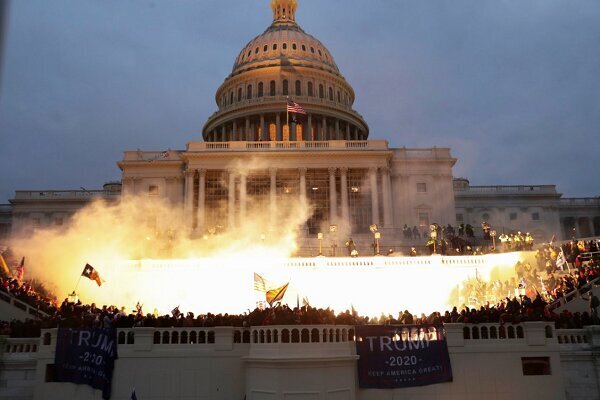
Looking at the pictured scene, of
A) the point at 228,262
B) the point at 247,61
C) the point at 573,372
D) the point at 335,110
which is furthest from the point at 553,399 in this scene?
the point at 247,61

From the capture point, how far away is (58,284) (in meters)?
39.6

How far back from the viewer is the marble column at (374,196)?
57969mm

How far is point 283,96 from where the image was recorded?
81.2 metres

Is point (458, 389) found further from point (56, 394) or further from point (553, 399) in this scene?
point (56, 394)

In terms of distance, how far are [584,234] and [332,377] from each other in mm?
71982

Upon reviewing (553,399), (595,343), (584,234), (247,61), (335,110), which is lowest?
(553,399)

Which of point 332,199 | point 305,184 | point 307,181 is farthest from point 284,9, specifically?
point 332,199

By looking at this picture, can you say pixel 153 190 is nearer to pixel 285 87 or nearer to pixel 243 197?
pixel 243 197

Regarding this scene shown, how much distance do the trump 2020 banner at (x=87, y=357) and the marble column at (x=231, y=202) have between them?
118 ft

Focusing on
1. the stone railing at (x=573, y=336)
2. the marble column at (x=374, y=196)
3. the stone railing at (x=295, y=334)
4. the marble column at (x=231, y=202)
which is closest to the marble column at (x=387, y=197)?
the marble column at (x=374, y=196)

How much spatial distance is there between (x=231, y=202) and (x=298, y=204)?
6.79 m

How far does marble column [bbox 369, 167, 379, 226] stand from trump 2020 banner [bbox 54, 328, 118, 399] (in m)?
40.5

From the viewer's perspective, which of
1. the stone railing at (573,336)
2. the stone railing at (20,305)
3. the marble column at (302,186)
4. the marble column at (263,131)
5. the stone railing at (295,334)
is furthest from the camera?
the marble column at (263,131)

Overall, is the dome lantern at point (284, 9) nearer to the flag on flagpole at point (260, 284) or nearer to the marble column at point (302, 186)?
the marble column at point (302, 186)
